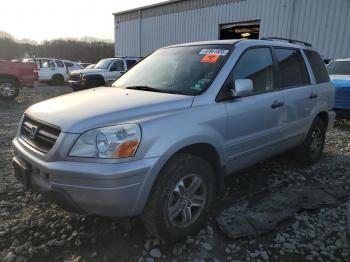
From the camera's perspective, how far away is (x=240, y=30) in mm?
18688

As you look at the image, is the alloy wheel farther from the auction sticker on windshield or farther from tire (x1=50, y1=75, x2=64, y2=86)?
tire (x1=50, y1=75, x2=64, y2=86)

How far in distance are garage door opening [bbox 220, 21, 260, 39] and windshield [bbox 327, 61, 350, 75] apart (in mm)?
7234

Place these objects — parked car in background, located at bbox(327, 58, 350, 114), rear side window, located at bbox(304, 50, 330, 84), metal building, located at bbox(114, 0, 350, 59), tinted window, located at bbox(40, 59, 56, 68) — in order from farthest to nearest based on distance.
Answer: tinted window, located at bbox(40, 59, 56, 68), metal building, located at bbox(114, 0, 350, 59), parked car in background, located at bbox(327, 58, 350, 114), rear side window, located at bbox(304, 50, 330, 84)

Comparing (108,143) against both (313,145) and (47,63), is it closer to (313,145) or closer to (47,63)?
(313,145)

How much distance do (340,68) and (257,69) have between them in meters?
6.77

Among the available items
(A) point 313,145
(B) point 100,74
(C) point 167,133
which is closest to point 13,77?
(B) point 100,74

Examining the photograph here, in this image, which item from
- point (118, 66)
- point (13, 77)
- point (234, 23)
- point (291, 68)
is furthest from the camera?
point (234, 23)

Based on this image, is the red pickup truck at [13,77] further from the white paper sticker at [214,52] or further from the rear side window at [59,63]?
the white paper sticker at [214,52]

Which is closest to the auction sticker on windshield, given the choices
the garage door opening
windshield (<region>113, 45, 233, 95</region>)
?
windshield (<region>113, 45, 233, 95</region>)

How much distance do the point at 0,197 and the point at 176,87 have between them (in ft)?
7.65

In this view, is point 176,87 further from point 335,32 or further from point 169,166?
point 335,32

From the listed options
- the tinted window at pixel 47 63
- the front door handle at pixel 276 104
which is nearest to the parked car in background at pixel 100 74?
the tinted window at pixel 47 63

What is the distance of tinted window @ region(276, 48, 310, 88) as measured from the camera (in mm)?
4094

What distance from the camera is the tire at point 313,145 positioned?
15.7ft
